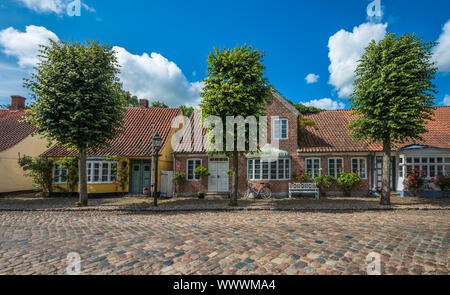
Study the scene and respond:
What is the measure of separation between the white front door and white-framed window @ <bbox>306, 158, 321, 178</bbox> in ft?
18.9

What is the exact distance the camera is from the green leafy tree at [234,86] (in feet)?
37.8

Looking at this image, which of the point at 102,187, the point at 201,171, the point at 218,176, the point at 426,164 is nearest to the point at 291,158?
the point at 218,176

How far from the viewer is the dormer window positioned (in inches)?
653

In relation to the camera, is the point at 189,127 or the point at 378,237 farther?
the point at 189,127

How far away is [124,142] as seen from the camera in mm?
17750

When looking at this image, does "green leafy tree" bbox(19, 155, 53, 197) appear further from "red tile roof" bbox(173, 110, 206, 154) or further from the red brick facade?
the red brick facade

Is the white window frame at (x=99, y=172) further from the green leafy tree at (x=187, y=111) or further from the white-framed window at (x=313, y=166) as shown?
the green leafy tree at (x=187, y=111)

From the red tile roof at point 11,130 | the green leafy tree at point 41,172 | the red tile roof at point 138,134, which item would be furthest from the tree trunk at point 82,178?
the red tile roof at point 11,130

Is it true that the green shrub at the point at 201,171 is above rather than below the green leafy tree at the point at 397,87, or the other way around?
below

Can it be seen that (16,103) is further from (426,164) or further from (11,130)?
(426,164)

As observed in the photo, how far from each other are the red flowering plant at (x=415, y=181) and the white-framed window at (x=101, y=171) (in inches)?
787
